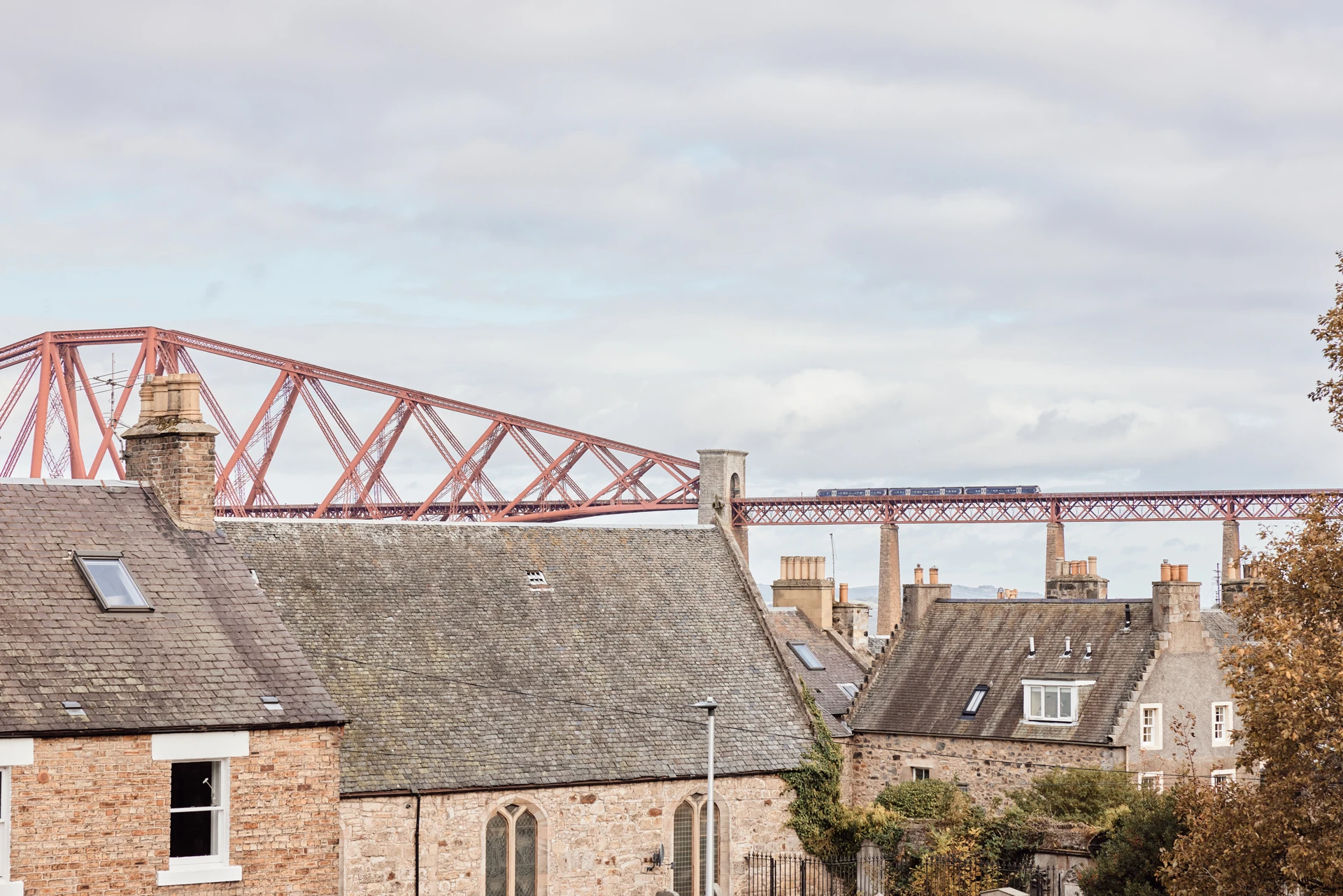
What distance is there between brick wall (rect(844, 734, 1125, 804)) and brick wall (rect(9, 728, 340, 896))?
20.2 meters

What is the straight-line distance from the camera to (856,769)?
43.8 metres

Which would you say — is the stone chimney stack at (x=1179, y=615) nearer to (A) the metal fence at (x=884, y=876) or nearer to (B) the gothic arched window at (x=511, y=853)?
(A) the metal fence at (x=884, y=876)

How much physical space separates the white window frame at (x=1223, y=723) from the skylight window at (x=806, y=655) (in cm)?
1080

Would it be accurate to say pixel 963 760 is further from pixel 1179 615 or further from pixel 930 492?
pixel 930 492

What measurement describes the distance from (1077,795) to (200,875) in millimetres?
20719

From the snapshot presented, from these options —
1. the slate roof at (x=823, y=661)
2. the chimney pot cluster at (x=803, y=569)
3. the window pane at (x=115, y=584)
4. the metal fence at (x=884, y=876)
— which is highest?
the chimney pot cluster at (x=803, y=569)

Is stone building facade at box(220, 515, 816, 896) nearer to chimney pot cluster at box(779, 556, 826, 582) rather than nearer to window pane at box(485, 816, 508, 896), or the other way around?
window pane at box(485, 816, 508, 896)

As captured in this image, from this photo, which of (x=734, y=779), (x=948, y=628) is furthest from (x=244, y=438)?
(x=734, y=779)

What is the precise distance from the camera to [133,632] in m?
24.9

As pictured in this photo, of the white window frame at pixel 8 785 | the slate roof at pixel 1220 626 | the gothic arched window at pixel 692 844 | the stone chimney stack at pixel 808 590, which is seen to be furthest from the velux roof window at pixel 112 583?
the slate roof at pixel 1220 626

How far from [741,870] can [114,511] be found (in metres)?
14.4

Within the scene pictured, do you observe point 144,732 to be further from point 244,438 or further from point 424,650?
point 244,438

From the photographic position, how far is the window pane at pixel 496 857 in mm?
30312

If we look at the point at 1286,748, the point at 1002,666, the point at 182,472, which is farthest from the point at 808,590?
the point at 1286,748
